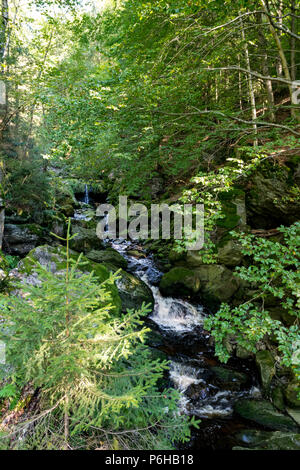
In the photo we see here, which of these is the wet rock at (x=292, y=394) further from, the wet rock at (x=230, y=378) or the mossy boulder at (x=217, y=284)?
the mossy boulder at (x=217, y=284)

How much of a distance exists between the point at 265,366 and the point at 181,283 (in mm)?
3338

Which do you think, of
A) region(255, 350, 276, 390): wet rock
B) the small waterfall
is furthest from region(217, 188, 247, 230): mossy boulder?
the small waterfall

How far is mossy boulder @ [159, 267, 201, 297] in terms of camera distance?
305 inches

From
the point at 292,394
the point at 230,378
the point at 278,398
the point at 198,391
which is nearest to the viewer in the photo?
the point at 292,394

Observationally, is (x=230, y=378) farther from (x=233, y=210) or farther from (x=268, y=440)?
(x=233, y=210)

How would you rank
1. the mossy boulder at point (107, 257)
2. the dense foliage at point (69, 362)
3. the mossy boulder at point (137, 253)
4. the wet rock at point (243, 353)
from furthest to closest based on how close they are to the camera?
the mossy boulder at point (137, 253) → the mossy boulder at point (107, 257) → the wet rock at point (243, 353) → the dense foliage at point (69, 362)

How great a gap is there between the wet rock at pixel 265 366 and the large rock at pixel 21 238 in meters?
7.67

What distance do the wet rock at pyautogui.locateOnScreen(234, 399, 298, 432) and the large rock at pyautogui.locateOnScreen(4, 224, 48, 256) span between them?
762 centimetres

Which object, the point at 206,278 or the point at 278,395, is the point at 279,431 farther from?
the point at 206,278

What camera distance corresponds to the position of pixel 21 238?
8422 mm

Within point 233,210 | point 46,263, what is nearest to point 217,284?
point 233,210

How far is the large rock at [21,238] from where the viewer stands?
26.8ft

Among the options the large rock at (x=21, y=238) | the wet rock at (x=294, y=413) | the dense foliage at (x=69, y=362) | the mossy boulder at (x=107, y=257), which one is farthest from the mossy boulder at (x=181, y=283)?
the dense foliage at (x=69, y=362)

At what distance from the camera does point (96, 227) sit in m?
14.2
